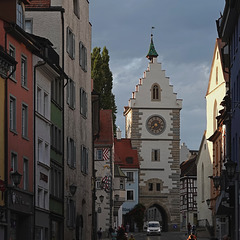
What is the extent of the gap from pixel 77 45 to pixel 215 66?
26209 mm

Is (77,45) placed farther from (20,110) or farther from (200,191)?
(200,191)

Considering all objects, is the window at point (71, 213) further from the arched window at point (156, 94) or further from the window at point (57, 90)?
the arched window at point (156, 94)

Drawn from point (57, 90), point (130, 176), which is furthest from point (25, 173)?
point (130, 176)

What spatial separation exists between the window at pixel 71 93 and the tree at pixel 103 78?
51.9 m

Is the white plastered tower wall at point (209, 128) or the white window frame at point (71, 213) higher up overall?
the white plastered tower wall at point (209, 128)

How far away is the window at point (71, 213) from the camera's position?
49.4 meters

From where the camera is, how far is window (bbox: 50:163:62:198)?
4491 cm

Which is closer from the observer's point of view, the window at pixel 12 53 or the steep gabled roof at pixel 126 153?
the window at pixel 12 53

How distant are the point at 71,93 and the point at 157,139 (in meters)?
80.9

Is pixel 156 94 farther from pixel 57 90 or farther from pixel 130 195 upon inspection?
pixel 57 90

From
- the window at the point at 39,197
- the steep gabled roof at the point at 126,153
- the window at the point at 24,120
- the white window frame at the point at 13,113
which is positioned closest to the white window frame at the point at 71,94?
the window at the point at 39,197

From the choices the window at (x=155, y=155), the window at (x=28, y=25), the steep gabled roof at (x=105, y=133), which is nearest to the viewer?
the window at (x=28, y=25)

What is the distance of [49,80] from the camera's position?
43969 millimetres

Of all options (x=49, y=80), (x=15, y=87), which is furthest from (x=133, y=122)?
(x=15, y=87)
